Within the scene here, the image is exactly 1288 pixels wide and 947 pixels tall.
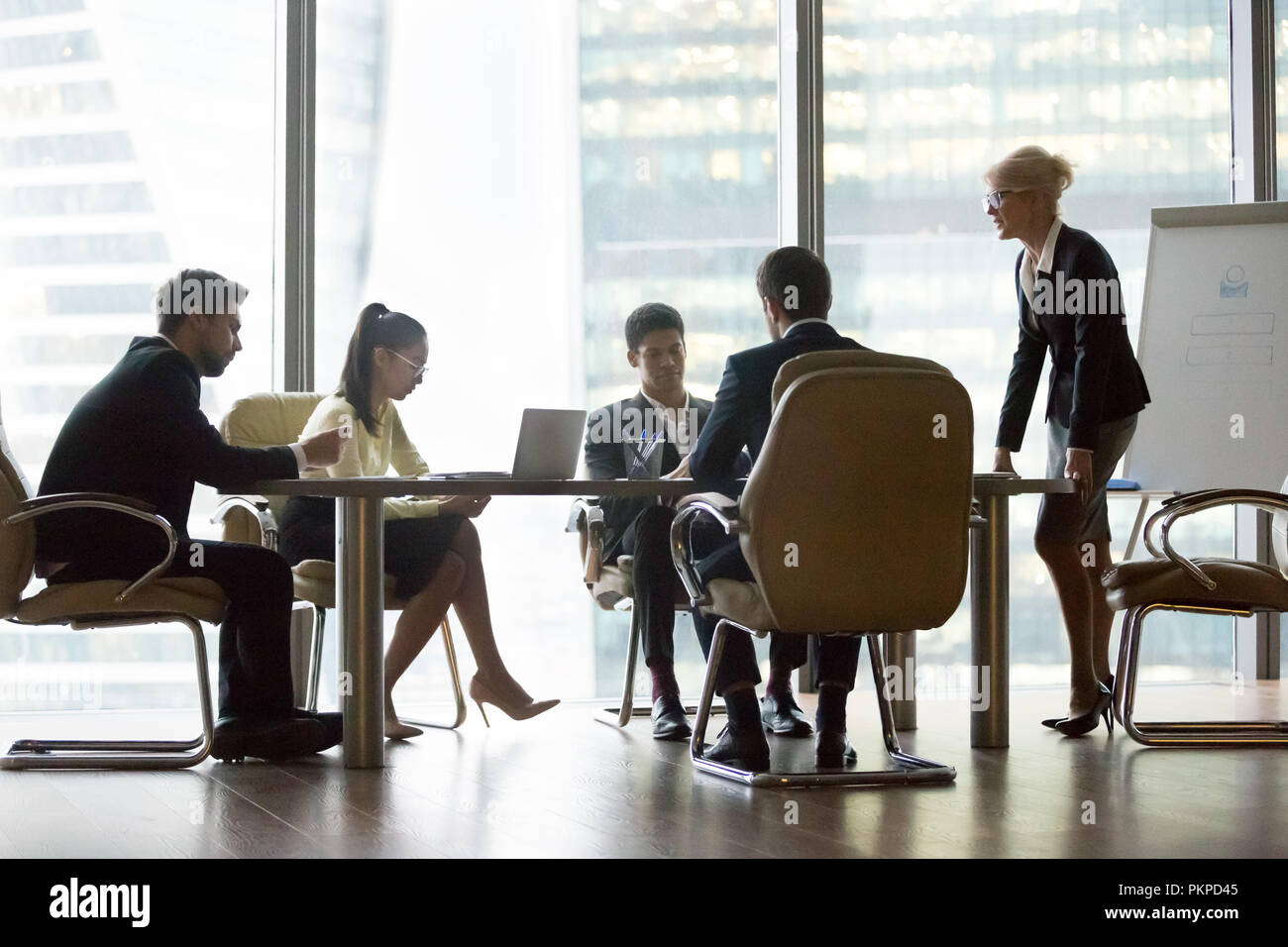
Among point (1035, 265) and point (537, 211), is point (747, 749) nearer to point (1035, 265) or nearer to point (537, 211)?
point (1035, 265)

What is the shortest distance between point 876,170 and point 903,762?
2681 millimetres

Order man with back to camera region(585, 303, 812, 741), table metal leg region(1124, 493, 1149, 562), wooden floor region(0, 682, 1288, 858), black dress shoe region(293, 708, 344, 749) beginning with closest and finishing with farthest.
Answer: wooden floor region(0, 682, 1288, 858), black dress shoe region(293, 708, 344, 749), man with back to camera region(585, 303, 812, 741), table metal leg region(1124, 493, 1149, 562)

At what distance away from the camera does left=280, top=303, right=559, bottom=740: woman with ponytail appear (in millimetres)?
4043

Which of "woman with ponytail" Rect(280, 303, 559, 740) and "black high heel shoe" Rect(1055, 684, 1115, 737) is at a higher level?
"woman with ponytail" Rect(280, 303, 559, 740)

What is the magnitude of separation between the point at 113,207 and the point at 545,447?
7.21 feet

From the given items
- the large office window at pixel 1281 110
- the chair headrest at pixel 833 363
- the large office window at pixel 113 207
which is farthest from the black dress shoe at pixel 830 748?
the large office window at pixel 1281 110

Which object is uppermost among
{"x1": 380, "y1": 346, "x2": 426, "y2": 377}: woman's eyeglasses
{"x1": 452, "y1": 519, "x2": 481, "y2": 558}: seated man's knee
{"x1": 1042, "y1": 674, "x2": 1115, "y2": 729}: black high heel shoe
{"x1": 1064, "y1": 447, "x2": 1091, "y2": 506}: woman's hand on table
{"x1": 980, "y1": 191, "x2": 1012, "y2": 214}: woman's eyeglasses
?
{"x1": 980, "y1": 191, "x2": 1012, "y2": 214}: woman's eyeglasses

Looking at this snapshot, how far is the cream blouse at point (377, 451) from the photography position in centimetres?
398

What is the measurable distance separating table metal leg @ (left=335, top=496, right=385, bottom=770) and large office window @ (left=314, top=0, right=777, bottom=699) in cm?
162

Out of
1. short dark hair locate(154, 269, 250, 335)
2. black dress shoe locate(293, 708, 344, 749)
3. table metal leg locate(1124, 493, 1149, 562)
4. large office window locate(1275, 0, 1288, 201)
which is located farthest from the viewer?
large office window locate(1275, 0, 1288, 201)

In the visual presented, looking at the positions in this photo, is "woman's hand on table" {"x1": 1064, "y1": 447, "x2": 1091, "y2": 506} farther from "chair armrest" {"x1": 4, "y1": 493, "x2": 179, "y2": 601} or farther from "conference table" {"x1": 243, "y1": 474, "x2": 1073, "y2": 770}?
"chair armrest" {"x1": 4, "y1": 493, "x2": 179, "y2": 601}

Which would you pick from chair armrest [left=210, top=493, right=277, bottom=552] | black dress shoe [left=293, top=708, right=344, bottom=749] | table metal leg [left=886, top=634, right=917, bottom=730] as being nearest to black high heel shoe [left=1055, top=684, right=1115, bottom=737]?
table metal leg [left=886, top=634, right=917, bottom=730]
